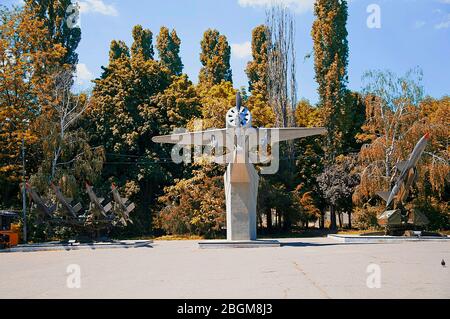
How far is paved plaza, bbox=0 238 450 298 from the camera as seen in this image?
916 centimetres

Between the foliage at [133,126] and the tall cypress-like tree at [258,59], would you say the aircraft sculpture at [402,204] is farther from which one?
the tall cypress-like tree at [258,59]

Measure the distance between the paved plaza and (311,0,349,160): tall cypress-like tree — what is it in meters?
21.7

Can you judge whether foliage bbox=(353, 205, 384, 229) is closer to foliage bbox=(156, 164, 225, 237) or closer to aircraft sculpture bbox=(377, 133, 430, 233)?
aircraft sculpture bbox=(377, 133, 430, 233)

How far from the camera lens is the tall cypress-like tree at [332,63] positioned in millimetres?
37500

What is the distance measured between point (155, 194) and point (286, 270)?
2616cm

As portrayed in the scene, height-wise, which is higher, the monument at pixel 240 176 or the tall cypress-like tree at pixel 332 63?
the tall cypress-like tree at pixel 332 63

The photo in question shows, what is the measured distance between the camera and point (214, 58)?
50.9 meters

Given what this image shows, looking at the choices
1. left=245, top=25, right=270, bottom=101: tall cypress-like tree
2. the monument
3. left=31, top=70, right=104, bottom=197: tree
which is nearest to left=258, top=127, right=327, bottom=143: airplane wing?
the monument

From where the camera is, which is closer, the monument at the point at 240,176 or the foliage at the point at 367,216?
the monument at the point at 240,176

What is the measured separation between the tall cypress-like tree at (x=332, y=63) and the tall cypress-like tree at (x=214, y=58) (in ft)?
44.8

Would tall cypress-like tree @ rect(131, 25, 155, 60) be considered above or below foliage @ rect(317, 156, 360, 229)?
above

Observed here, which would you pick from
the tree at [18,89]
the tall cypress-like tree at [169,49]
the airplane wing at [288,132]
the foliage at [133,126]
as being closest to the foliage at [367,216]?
the airplane wing at [288,132]

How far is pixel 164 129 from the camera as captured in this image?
36.8 m
